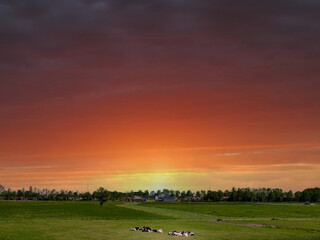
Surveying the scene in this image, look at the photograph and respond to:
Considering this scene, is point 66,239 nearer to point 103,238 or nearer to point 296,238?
point 103,238

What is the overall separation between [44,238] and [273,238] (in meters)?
23.1

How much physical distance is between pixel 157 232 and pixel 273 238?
488 inches

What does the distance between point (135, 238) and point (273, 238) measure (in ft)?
46.8

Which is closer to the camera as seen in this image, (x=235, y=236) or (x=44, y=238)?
(x=44, y=238)

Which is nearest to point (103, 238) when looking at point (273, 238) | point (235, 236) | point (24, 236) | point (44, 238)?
point (44, 238)

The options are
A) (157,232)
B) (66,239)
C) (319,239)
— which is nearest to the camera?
(66,239)

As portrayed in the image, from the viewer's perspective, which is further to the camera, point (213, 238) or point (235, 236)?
point (235, 236)

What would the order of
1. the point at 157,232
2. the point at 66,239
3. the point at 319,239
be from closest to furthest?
the point at 66,239 < the point at 319,239 < the point at 157,232

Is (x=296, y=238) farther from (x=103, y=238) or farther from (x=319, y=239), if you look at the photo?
(x=103, y=238)

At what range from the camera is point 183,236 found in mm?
40719

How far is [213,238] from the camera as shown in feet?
132

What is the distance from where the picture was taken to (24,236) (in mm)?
41375

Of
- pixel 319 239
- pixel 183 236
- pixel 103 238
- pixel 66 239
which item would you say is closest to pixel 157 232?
pixel 183 236

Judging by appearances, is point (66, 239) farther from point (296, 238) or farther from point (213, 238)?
point (296, 238)
